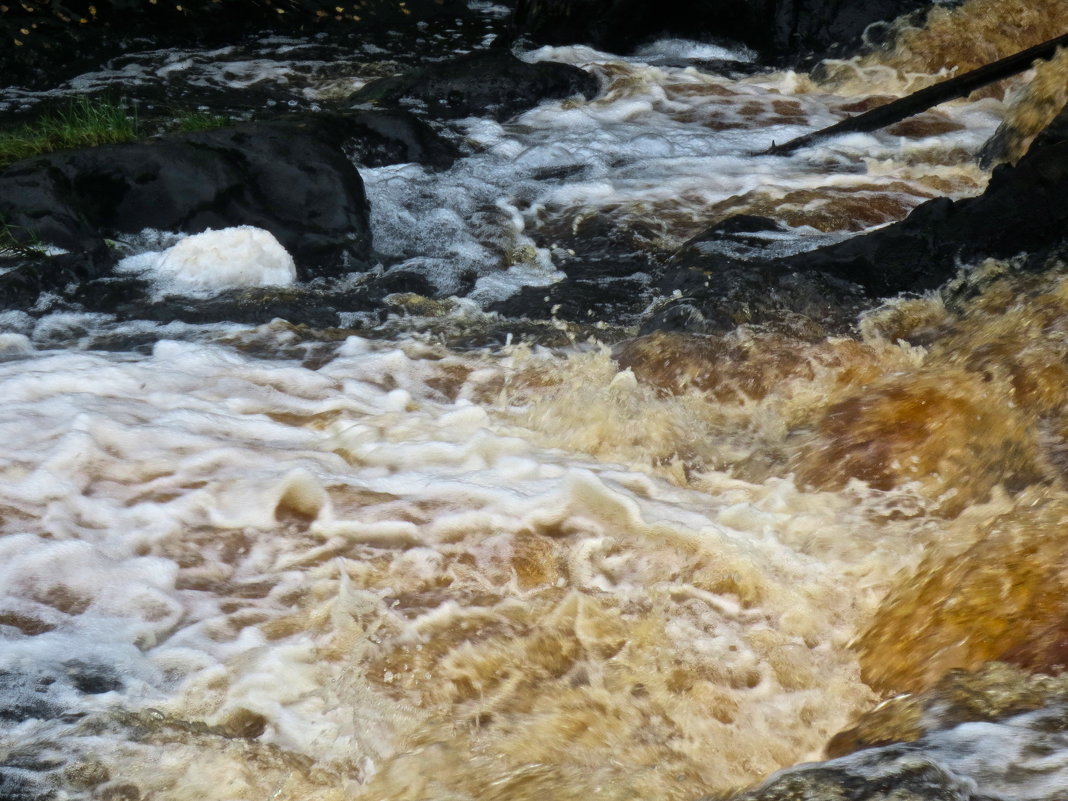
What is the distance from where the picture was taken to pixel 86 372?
4.54 metres

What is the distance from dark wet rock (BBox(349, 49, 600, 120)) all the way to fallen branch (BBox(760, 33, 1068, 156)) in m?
2.34

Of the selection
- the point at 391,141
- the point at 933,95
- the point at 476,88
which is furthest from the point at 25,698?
the point at 476,88

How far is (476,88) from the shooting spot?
30.2ft

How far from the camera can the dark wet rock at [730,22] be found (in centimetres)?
1070

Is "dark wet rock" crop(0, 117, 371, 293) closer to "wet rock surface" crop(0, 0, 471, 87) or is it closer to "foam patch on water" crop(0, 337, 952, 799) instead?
"foam patch on water" crop(0, 337, 952, 799)

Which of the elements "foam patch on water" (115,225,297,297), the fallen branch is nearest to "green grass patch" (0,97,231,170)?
"foam patch on water" (115,225,297,297)

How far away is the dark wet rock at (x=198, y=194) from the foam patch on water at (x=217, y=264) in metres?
0.22

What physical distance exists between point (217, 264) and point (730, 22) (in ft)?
23.7

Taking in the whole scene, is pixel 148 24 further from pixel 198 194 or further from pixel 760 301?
pixel 760 301

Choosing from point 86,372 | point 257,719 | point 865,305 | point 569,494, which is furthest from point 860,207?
point 257,719

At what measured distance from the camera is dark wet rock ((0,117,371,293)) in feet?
19.5

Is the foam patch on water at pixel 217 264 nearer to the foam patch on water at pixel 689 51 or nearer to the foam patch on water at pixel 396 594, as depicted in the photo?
the foam patch on water at pixel 396 594

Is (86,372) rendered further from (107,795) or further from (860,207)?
(860,207)

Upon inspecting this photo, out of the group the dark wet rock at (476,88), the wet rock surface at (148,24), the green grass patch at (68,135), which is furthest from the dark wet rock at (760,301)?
the wet rock surface at (148,24)
